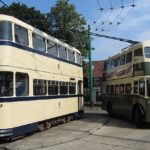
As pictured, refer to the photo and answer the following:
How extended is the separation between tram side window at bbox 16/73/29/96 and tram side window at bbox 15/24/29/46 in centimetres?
120

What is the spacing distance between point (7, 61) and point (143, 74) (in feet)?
25.0

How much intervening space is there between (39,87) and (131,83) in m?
5.88

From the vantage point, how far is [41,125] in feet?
63.3

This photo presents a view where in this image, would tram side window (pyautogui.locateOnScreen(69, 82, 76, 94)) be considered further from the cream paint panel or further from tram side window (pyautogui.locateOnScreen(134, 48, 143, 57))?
tram side window (pyautogui.locateOnScreen(134, 48, 143, 57))

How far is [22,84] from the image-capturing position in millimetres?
16500

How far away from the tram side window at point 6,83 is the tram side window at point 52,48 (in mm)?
5070

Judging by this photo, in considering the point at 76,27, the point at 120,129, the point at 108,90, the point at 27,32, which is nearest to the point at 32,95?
the point at 27,32

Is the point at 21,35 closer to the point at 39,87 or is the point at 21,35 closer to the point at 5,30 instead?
the point at 5,30

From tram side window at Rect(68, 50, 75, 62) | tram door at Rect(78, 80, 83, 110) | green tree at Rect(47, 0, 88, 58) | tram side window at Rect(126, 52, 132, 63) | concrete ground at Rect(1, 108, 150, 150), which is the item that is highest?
green tree at Rect(47, 0, 88, 58)

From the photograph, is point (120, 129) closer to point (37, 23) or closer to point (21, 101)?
point (21, 101)

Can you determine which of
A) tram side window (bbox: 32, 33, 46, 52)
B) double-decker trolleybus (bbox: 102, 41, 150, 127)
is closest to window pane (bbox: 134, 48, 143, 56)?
double-decker trolleybus (bbox: 102, 41, 150, 127)

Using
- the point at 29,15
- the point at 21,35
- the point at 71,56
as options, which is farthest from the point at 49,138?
the point at 29,15

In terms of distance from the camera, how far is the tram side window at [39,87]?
17.9m

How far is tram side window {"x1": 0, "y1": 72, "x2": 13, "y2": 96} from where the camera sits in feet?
50.0
